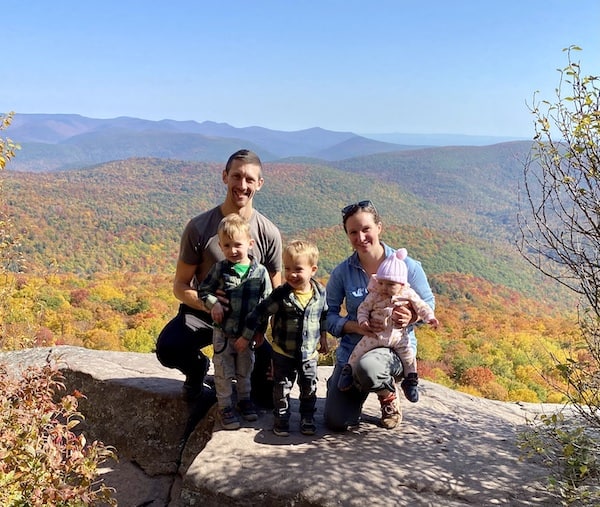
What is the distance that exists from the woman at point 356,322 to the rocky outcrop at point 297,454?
0.54ft

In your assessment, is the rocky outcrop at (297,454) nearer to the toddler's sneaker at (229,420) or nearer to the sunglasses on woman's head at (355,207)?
the toddler's sneaker at (229,420)

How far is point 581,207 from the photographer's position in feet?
9.32

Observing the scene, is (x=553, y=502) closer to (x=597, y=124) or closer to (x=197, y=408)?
(x=597, y=124)

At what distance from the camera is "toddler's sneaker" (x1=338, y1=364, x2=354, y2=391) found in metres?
3.31

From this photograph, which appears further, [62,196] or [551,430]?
[62,196]

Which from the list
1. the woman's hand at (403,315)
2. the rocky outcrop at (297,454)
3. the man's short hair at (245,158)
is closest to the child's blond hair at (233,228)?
the man's short hair at (245,158)

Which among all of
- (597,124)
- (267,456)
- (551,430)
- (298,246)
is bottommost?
(267,456)

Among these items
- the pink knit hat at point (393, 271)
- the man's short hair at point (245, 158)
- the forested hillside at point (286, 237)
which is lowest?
the forested hillside at point (286, 237)

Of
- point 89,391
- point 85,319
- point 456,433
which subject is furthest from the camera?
point 85,319

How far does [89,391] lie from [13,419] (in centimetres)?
186

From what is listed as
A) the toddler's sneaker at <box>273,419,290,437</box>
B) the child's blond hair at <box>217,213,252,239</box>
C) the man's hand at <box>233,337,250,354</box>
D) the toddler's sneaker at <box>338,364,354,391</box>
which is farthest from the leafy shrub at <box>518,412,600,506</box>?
the child's blond hair at <box>217,213,252,239</box>

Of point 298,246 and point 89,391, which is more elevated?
point 298,246

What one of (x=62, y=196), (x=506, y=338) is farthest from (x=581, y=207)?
(x=62, y=196)

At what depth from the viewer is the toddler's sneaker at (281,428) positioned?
10.8 feet
